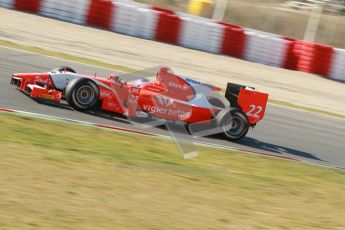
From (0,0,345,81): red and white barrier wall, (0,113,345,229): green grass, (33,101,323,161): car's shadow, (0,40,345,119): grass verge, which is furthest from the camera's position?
(0,0,345,81): red and white barrier wall

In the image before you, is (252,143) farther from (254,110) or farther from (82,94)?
(82,94)

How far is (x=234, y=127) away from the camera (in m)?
9.89

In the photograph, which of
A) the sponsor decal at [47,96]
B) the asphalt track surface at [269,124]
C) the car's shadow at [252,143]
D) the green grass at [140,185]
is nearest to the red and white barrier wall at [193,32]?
the asphalt track surface at [269,124]

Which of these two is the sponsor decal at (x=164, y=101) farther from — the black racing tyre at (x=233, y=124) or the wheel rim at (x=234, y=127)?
the wheel rim at (x=234, y=127)

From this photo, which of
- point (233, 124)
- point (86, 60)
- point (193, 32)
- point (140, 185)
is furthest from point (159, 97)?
point (193, 32)

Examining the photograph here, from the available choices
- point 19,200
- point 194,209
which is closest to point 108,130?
point 194,209

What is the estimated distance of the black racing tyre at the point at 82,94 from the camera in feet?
29.7

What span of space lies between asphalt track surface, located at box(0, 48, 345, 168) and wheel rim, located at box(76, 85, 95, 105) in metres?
0.19

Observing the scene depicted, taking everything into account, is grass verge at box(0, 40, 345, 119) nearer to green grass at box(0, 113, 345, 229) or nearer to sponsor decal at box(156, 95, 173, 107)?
sponsor decal at box(156, 95, 173, 107)

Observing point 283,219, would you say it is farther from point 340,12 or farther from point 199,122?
point 340,12

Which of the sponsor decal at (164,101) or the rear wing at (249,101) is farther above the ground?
the rear wing at (249,101)

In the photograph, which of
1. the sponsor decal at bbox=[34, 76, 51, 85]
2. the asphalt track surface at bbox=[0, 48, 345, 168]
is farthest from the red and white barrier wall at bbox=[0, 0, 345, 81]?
the sponsor decal at bbox=[34, 76, 51, 85]

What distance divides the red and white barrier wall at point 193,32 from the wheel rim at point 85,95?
10.2 meters

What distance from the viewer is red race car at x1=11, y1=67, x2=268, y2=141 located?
919 cm
